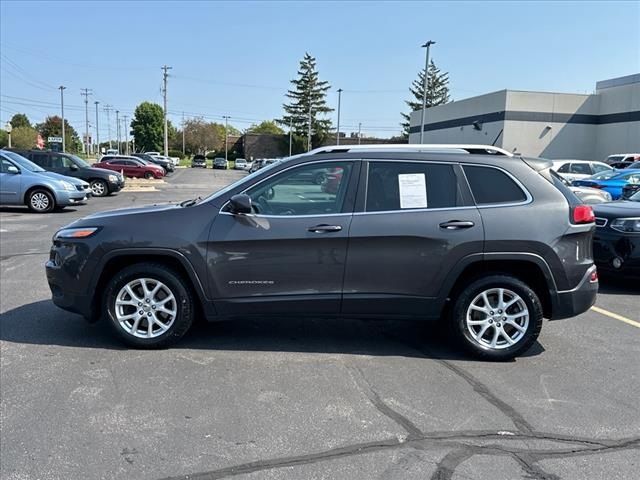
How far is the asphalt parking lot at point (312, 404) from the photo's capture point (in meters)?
3.22

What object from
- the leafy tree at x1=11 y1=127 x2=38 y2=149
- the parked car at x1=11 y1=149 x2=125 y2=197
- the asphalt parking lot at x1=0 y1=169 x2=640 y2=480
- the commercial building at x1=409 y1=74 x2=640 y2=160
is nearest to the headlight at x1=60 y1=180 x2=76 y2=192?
the parked car at x1=11 y1=149 x2=125 y2=197

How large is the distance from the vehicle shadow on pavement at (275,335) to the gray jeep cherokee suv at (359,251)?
39cm

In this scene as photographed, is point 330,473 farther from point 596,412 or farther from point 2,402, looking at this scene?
point 2,402

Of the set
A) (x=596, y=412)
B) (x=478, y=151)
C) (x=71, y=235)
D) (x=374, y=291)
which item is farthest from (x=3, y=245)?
(x=596, y=412)

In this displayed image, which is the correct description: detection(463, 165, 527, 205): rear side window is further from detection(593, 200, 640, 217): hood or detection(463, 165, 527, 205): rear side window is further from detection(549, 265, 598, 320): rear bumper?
detection(593, 200, 640, 217): hood

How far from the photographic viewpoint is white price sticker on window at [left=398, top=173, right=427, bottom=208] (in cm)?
480

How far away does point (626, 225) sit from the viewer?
7.48 meters

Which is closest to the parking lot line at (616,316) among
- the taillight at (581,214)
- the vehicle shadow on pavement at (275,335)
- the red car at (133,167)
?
the vehicle shadow on pavement at (275,335)

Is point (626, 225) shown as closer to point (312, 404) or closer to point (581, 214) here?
point (581, 214)

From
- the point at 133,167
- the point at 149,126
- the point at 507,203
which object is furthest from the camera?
the point at 149,126

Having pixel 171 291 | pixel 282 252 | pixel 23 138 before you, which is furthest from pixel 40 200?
pixel 23 138

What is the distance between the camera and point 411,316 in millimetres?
4855

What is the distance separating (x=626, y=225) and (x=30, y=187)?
15.1 m

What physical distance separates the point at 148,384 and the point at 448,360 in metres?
2.50
